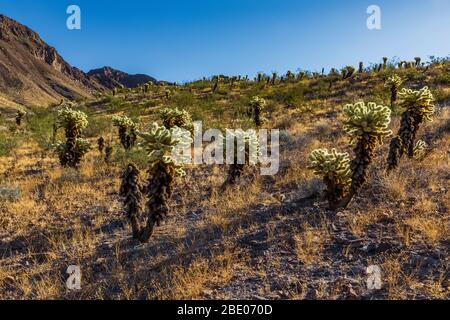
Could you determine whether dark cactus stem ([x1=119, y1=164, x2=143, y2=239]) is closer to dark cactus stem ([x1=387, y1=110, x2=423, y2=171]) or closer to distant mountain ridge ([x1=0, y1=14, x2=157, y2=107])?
dark cactus stem ([x1=387, y1=110, x2=423, y2=171])

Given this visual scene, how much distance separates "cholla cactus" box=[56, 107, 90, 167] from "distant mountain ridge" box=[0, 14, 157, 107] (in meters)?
87.2

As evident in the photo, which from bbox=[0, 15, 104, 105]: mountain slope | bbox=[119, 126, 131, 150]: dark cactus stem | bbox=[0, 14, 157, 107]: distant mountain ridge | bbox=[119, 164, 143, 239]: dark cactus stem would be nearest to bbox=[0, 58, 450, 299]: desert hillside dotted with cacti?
bbox=[119, 164, 143, 239]: dark cactus stem

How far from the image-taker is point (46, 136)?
2270 cm

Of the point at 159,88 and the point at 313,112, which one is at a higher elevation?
the point at 159,88

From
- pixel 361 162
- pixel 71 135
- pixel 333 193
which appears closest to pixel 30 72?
pixel 71 135

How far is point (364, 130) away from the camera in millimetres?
8031

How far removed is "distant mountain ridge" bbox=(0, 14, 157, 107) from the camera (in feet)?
385

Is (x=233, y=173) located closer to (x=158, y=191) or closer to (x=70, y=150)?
(x=158, y=191)

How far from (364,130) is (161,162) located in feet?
13.9

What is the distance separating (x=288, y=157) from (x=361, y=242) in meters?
6.82

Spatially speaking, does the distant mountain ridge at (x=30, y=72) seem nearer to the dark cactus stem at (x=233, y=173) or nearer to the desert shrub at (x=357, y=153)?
the dark cactus stem at (x=233, y=173)
